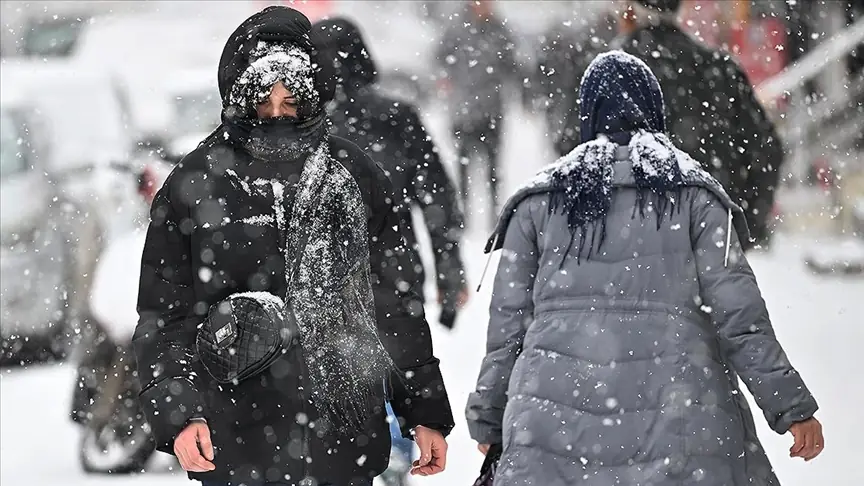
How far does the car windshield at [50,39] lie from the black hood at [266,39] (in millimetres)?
12615

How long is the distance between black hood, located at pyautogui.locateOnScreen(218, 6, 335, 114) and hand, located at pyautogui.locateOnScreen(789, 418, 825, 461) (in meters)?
1.28

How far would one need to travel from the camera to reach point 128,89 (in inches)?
633

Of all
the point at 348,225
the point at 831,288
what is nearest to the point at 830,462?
the point at 348,225

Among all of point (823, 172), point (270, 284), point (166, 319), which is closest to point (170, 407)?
point (166, 319)

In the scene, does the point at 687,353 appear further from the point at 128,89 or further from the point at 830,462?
the point at 128,89

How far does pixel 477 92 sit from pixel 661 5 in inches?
388

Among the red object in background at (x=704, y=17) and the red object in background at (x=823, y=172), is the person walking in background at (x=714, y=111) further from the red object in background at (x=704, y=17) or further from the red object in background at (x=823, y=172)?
the red object in background at (x=704, y=17)

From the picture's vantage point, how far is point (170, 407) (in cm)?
326

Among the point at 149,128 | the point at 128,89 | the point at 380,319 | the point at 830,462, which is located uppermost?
the point at 128,89

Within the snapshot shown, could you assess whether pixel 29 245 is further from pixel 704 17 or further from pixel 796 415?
pixel 704 17

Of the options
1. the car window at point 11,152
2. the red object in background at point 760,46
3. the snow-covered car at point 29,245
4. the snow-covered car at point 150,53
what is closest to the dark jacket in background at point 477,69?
the snow-covered car at point 150,53

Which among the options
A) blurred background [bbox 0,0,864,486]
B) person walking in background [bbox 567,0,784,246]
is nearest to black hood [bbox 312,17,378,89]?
person walking in background [bbox 567,0,784,246]

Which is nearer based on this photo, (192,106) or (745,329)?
(745,329)

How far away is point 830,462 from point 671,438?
136 inches
